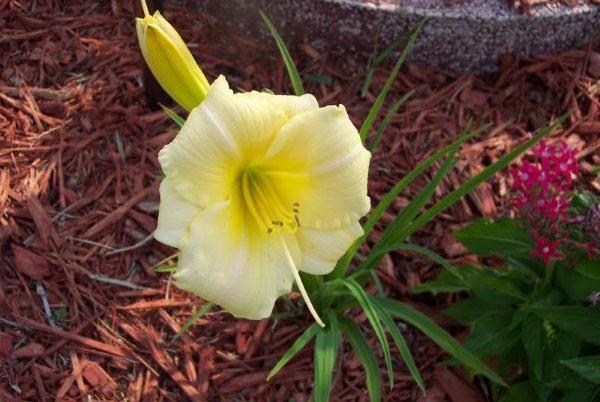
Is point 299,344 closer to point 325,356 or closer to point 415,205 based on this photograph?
point 325,356

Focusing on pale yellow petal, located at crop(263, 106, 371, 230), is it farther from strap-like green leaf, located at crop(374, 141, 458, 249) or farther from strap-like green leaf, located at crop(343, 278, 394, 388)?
strap-like green leaf, located at crop(374, 141, 458, 249)

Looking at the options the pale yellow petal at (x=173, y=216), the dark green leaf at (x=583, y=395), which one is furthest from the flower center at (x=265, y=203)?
the dark green leaf at (x=583, y=395)

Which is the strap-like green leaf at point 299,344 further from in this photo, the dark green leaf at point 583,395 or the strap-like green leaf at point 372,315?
the dark green leaf at point 583,395

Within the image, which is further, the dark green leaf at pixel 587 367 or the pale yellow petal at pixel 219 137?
the dark green leaf at pixel 587 367

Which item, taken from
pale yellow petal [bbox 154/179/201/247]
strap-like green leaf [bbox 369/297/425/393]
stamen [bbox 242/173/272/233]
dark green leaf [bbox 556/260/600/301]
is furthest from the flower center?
dark green leaf [bbox 556/260/600/301]

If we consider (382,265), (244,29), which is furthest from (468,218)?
(244,29)

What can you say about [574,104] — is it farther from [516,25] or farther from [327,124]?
[327,124]

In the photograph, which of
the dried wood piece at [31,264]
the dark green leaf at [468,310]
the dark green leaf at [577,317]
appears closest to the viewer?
the dark green leaf at [577,317]
